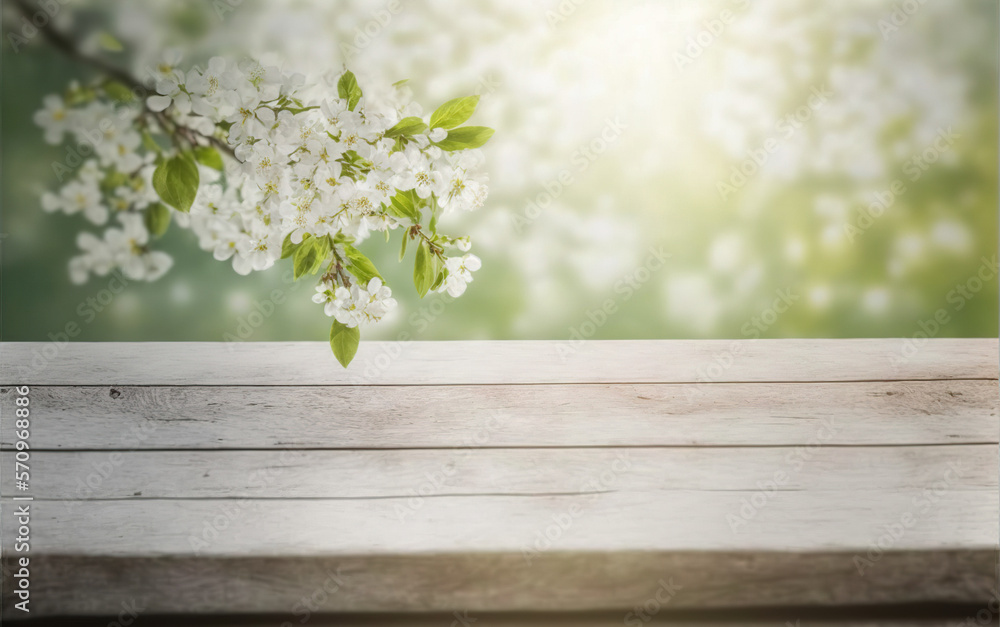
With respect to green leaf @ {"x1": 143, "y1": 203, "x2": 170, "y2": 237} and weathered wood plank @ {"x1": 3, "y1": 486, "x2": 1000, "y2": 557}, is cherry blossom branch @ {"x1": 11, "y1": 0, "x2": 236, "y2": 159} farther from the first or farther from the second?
weathered wood plank @ {"x1": 3, "y1": 486, "x2": 1000, "y2": 557}

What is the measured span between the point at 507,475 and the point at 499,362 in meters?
0.29

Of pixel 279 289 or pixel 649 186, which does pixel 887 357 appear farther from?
pixel 279 289

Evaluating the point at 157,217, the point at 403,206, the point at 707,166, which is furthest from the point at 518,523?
the point at 707,166

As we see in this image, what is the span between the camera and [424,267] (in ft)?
2.71

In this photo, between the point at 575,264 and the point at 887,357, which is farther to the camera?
the point at 575,264

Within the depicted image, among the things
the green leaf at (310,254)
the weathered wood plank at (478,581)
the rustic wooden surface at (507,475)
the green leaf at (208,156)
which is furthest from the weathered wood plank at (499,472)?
the green leaf at (208,156)

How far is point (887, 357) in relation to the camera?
114cm

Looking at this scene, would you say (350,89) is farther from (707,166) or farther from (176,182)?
(707,166)

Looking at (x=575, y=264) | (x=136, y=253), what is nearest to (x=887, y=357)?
(x=575, y=264)

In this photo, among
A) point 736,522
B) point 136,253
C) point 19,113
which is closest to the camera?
point 736,522

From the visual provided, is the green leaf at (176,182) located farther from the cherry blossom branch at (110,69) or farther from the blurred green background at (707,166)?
the blurred green background at (707,166)

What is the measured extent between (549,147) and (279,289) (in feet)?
2.72

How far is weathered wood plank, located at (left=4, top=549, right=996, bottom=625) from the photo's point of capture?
75 centimetres

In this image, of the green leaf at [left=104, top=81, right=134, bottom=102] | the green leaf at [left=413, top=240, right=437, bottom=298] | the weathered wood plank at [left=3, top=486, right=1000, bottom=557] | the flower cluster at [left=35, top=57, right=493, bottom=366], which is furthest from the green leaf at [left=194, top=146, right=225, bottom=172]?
the weathered wood plank at [left=3, top=486, right=1000, bottom=557]
